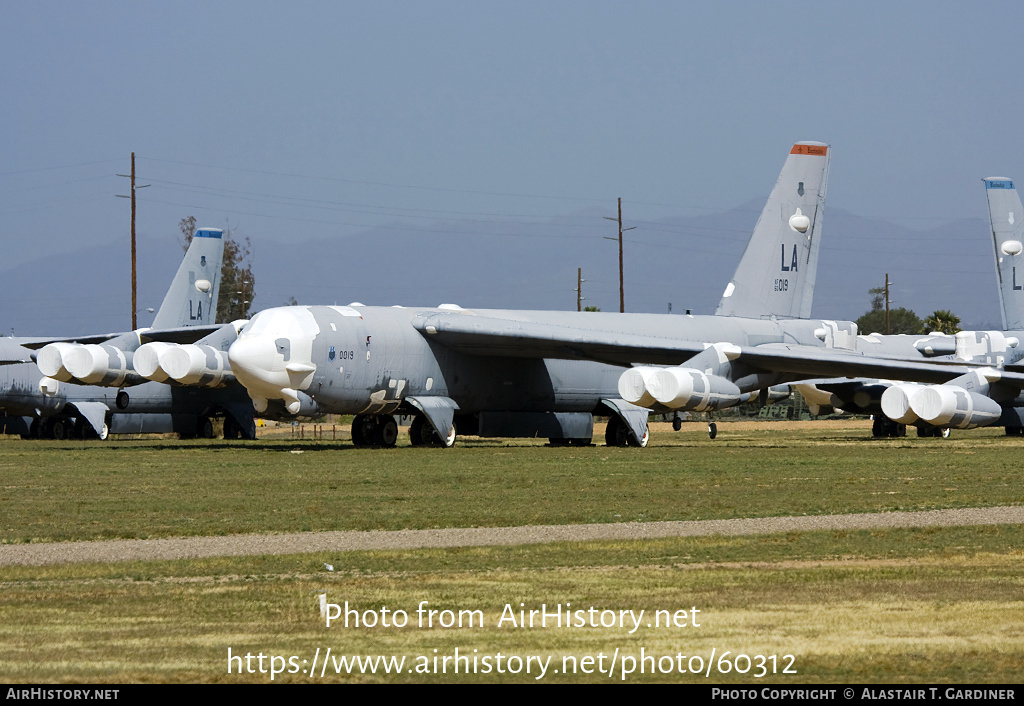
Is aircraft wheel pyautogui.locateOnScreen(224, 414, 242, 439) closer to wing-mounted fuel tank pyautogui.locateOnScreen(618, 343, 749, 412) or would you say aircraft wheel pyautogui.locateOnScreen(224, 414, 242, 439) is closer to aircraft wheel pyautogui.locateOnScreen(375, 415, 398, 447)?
aircraft wheel pyautogui.locateOnScreen(375, 415, 398, 447)

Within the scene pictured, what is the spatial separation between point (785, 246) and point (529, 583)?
30.8 m

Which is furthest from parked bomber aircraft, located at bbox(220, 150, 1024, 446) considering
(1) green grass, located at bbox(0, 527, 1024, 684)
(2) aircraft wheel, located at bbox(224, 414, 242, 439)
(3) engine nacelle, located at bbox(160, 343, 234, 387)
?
(1) green grass, located at bbox(0, 527, 1024, 684)

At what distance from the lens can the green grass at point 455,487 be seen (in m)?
17.2

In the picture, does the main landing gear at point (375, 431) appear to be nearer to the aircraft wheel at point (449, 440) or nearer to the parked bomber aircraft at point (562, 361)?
the parked bomber aircraft at point (562, 361)

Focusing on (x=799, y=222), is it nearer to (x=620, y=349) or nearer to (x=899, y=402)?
(x=899, y=402)

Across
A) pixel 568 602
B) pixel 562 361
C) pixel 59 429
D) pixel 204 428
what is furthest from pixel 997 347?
pixel 568 602

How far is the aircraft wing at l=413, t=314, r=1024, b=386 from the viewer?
33594 millimetres

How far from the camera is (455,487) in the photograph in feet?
72.2

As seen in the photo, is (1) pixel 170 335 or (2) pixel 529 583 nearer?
(2) pixel 529 583

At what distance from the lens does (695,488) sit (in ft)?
71.2

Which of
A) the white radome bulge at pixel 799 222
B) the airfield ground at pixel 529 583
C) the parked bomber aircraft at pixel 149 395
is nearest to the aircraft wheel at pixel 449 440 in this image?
the airfield ground at pixel 529 583

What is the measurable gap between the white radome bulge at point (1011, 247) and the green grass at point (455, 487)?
41.8ft

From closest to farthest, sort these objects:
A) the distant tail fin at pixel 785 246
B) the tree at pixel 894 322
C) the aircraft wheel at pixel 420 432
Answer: the aircraft wheel at pixel 420 432
the distant tail fin at pixel 785 246
the tree at pixel 894 322

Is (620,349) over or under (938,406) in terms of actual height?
over
